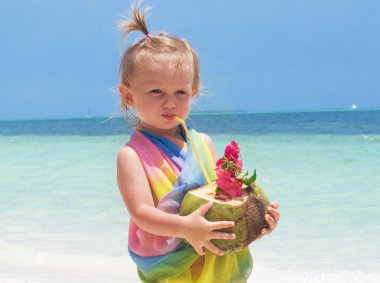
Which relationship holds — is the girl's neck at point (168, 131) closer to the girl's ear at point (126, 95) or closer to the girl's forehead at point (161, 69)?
the girl's ear at point (126, 95)

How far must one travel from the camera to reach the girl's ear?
2.40 meters

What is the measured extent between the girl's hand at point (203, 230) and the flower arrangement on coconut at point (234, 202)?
2 centimetres

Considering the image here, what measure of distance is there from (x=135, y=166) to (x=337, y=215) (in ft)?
12.5

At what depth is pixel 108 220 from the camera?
5.73 meters

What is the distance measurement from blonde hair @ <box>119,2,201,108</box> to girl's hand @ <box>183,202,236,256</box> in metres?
0.56

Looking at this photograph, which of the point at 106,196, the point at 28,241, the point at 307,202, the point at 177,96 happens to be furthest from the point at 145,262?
the point at 106,196

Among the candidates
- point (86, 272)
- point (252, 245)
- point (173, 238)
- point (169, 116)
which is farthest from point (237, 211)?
point (252, 245)

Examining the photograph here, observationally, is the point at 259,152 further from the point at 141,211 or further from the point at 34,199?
the point at 141,211

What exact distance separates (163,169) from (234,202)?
1.07 feet

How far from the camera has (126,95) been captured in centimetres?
242

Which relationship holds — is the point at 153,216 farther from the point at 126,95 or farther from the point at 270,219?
the point at 126,95

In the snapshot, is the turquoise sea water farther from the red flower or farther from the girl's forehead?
the red flower

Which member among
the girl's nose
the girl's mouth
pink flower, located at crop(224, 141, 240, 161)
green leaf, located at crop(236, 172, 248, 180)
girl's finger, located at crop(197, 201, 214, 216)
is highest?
the girl's nose

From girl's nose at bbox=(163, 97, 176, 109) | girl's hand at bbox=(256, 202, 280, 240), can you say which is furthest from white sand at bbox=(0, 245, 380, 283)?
girl's nose at bbox=(163, 97, 176, 109)
